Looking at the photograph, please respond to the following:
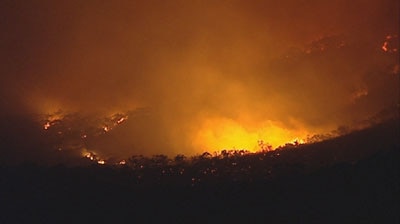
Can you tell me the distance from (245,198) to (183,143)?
333 centimetres

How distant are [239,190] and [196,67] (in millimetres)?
5282

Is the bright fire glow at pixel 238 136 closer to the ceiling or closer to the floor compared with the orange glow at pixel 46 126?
closer to the floor

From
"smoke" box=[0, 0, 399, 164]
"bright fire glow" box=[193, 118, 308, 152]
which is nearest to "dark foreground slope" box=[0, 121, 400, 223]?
"bright fire glow" box=[193, 118, 308, 152]

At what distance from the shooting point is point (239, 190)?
21.0 feet

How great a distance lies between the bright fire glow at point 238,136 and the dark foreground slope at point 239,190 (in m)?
1.66

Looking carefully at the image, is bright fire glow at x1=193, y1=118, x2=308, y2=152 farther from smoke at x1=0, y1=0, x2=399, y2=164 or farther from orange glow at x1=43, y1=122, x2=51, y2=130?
orange glow at x1=43, y1=122, x2=51, y2=130

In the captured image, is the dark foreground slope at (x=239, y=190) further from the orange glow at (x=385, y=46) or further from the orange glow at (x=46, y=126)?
the orange glow at (x=385, y=46)

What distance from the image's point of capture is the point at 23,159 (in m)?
9.00

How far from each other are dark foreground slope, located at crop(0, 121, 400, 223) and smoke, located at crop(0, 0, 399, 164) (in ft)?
6.24

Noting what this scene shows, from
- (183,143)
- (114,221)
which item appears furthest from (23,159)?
(114,221)

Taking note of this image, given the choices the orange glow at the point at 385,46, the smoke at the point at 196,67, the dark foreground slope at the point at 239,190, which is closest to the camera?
the dark foreground slope at the point at 239,190

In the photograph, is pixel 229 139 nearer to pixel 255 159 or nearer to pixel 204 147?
pixel 204 147

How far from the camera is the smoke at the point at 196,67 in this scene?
9.60 metres

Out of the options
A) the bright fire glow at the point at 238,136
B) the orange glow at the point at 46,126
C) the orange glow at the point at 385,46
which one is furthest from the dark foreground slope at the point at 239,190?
the orange glow at the point at 385,46
